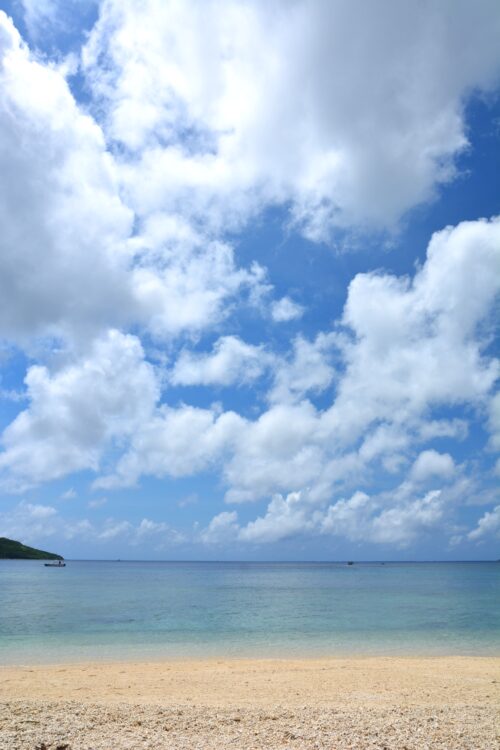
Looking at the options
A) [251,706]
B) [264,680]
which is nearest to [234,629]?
[264,680]

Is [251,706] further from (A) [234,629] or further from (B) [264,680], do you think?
(A) [234,629]

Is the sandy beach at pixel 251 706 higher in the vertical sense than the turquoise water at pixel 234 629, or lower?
higher

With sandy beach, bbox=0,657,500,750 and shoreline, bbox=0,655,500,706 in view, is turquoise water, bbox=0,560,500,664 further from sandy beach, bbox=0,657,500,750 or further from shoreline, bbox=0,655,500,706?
sandy beach, bbox=0,657,500,750

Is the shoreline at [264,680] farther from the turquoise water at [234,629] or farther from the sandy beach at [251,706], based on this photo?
the turquoise water at [234,629]

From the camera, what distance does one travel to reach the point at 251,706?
14.5 metres

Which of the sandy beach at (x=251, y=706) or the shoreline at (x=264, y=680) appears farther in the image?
the shoreline at (x=264, y=680)

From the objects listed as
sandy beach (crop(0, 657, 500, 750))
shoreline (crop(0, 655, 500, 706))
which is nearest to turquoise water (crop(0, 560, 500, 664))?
shoreline (crop(0, 655, 500, 706))

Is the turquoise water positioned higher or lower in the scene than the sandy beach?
lower

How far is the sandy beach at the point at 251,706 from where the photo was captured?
1107cm

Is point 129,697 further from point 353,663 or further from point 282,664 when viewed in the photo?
point 353,663

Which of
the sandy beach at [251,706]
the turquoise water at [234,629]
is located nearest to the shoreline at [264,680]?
the sandy beach at [251,706]

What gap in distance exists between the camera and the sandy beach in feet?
36.3

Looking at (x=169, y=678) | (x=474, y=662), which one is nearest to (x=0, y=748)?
(x=169, y=678)

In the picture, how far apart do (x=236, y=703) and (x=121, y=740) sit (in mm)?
5037
